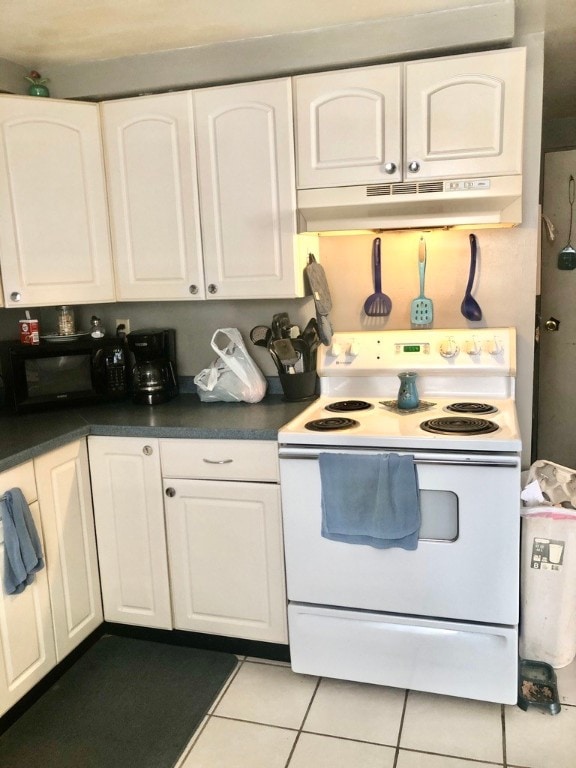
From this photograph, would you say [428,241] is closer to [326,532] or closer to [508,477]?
[508,477]

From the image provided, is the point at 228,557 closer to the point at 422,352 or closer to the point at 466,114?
the point at 422,352

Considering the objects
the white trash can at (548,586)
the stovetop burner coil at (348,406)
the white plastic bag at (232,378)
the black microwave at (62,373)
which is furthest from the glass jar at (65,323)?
the white trash can at (548,586)

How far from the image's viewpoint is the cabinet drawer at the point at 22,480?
6.39 feet

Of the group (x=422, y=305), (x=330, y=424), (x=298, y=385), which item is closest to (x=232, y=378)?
(x=298, y=385)

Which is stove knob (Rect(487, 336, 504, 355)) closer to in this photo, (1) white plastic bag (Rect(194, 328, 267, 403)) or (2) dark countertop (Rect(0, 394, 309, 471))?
(2) dark countertop (Rect(0, 394, 309, 471))

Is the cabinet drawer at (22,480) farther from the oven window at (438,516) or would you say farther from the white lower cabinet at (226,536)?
the oven window at (438,516)

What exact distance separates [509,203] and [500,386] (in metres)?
0.68

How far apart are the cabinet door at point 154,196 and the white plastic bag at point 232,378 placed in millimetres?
280

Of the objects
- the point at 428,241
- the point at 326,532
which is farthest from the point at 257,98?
the point at 326,532

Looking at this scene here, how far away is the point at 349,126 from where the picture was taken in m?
2.27

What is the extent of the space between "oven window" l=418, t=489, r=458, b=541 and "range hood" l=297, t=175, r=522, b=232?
100 cm

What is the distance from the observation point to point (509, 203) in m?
2.28

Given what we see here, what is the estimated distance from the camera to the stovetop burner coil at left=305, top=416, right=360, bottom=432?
6.94 ft

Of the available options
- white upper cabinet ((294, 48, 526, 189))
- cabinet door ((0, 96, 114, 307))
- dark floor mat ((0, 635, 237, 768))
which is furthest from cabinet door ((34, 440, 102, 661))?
white upper cabinet ((294, 48, 526, 189))
